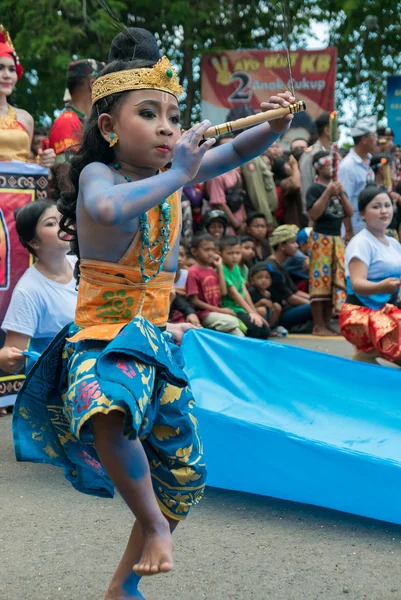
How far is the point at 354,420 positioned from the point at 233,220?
4835mm

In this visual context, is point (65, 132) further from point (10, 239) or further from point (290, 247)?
point (290, 247)

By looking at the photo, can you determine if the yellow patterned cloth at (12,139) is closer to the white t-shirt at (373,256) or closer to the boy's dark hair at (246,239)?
the white t-shirt at (373,256)

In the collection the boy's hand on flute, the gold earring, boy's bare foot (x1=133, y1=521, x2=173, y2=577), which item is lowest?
boy's bare foot (x1=133, y1=521, x2=173, y2=577)

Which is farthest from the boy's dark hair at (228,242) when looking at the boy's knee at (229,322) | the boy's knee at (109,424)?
the boy's knee at (109,424)

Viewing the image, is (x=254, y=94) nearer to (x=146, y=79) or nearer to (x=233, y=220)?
(x=233, y=220)

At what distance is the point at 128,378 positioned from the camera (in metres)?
2.25

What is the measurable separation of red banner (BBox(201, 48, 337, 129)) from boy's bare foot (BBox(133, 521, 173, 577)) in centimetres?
1182

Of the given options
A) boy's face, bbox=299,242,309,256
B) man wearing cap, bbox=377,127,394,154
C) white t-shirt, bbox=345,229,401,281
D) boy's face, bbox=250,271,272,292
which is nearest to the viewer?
white t-shirt, bbox=345,229,401,281

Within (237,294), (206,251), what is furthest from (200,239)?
(237,294)

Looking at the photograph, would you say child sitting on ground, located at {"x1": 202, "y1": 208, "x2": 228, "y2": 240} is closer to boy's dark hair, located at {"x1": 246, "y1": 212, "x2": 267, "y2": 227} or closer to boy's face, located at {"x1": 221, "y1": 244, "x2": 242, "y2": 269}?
boy's face, located at {"x1": 221, "y1": 244, "x2": 242, "y2": 269}

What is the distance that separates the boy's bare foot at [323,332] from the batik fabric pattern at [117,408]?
5.54 metres

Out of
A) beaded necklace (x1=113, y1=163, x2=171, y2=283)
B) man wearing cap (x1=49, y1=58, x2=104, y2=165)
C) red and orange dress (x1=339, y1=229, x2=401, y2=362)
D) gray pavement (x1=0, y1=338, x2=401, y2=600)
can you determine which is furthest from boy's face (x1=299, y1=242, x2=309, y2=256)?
beaded necklace (x1=113, y1=163, x2=171, y2=283)

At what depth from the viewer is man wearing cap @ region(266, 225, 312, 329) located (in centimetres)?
833

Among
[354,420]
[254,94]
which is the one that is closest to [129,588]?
[354,420]
